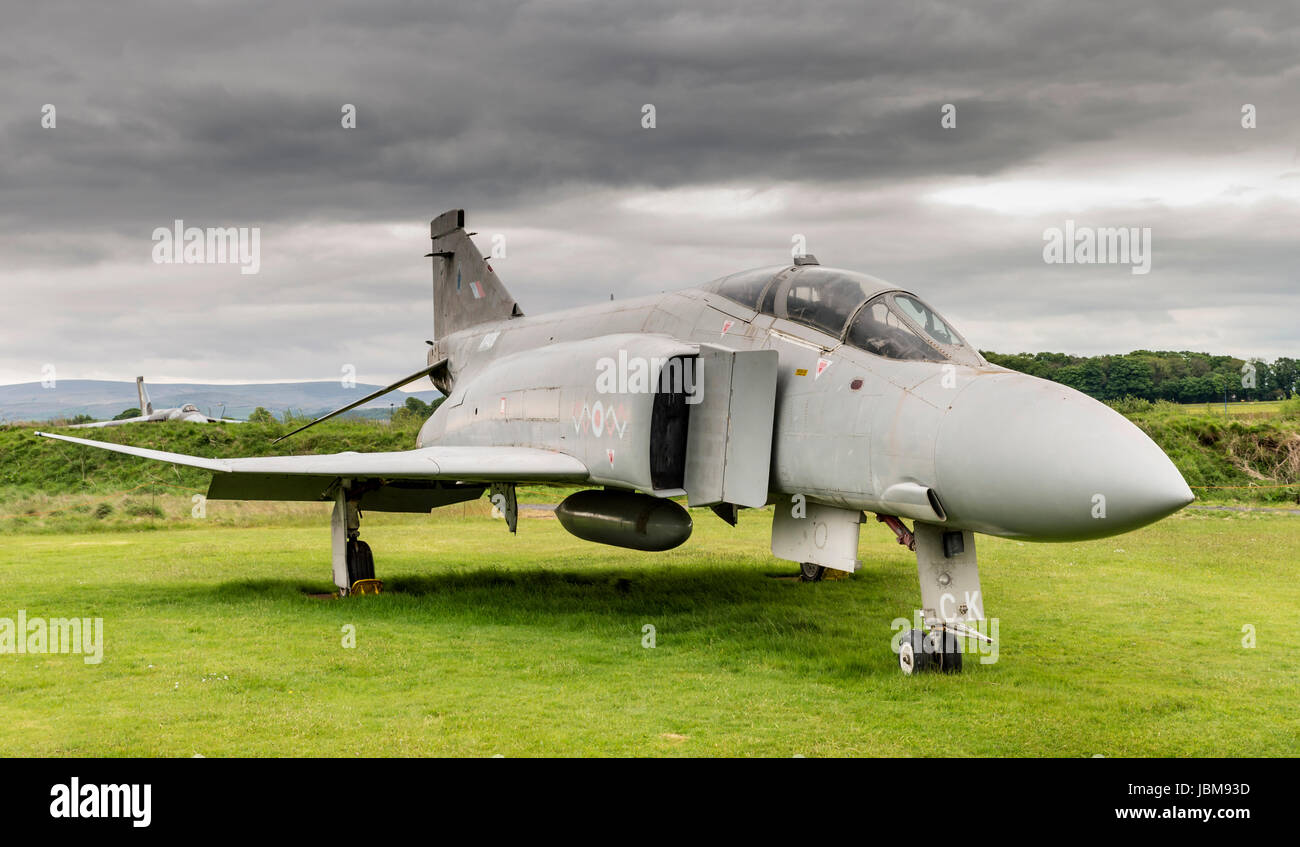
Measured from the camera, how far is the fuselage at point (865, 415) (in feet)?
21.8

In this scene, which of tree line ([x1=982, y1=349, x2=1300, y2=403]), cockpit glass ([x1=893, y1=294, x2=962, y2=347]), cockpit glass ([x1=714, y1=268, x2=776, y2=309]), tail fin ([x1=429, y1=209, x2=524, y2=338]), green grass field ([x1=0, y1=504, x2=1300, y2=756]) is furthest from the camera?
tree line ([x1=982, y1=349, x2=1300, y2=403])

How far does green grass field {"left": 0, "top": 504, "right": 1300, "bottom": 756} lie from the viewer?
6.43 meters

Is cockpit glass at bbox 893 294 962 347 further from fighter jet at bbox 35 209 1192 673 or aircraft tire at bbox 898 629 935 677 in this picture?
aircraft tire at bbox 898 629 935 677

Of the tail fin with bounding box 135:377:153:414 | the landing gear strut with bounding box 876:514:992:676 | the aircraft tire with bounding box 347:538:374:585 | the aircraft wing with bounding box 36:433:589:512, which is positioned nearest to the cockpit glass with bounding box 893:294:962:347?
the landing gear strut with bounding box 876:514:992:676

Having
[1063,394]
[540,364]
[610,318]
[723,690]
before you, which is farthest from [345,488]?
[1063,394]

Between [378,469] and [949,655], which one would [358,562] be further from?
[949,655]

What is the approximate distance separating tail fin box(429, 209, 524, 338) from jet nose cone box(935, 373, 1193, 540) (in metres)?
9.57

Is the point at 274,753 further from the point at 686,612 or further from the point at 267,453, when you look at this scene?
the point at 267,453

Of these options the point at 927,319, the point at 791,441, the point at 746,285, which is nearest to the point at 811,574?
the point at 746,285

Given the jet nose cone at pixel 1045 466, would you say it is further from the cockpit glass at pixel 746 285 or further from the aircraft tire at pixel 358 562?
the aircraft tire at pixel 358 562

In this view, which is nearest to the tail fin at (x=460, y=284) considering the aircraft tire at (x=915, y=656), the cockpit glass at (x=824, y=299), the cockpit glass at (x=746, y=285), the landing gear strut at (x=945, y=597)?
the cockpit glass at (x=746, y=285)

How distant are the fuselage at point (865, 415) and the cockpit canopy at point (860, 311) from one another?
0.01m

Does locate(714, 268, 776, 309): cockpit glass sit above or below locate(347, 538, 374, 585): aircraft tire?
above

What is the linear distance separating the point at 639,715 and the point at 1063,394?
373 centimetres
